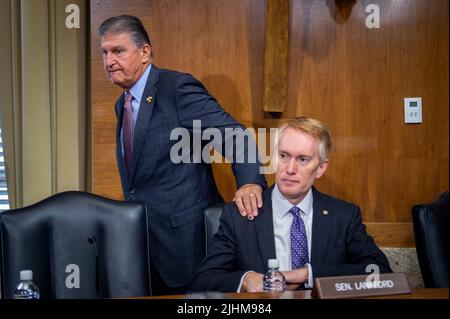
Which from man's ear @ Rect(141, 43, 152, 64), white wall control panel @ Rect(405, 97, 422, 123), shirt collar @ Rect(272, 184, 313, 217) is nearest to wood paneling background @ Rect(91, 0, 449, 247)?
white wall control panel @ Rect(405, 97, 422, 123)

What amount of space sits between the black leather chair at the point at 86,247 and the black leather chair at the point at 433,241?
0.88 metres

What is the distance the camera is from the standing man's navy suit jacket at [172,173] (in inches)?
105

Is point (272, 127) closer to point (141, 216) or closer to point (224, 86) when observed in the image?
point (224, 86)

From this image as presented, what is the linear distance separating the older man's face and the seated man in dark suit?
0.77m

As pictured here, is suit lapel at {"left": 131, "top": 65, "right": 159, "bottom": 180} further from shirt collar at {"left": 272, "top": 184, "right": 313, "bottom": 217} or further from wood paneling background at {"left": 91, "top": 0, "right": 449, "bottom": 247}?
shirt collar at {"left": 272, "top": 184, "right": 313, "bottom": 217}

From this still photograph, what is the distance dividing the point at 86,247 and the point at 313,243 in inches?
28.8

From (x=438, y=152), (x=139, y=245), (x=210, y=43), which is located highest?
(x=210, y=43)

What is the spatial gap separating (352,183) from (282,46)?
72 centimetres

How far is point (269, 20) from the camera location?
268cm

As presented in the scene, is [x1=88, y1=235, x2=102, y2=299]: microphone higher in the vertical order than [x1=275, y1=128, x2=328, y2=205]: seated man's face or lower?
lower

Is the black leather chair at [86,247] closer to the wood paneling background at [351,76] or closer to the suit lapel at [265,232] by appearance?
the suit lapel at [265,232]

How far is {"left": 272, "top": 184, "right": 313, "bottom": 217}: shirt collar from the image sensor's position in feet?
Answer: 7.39
